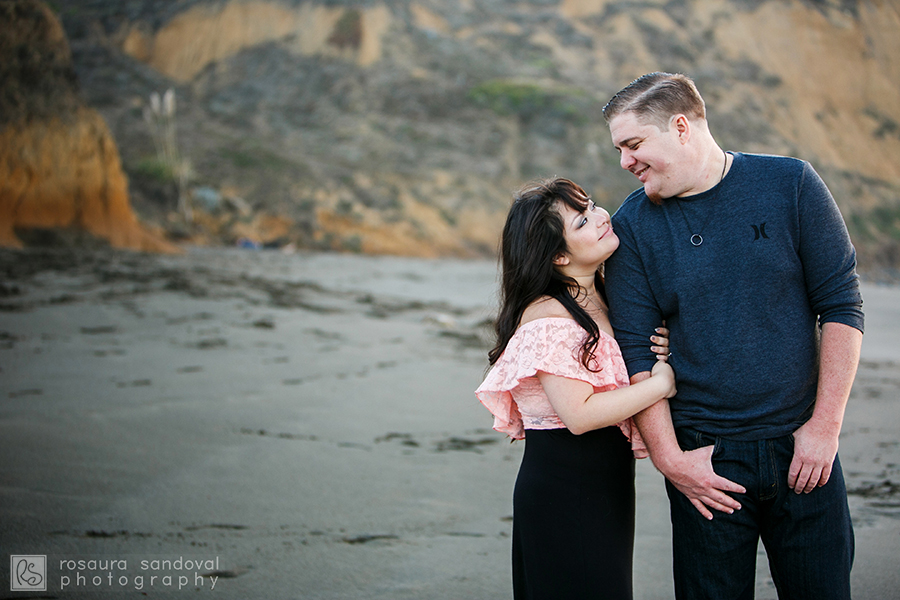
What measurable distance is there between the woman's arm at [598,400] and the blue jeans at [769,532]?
17 centimetres

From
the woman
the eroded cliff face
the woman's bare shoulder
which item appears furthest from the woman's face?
the eroded cliff face

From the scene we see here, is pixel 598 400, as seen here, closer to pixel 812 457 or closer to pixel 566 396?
pixel 566 396

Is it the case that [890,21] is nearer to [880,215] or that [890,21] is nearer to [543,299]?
[880,215]

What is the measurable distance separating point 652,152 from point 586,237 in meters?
0.29

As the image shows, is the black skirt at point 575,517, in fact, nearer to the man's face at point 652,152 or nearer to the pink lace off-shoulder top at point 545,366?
the pink lace off-shoulder top at point 545,366

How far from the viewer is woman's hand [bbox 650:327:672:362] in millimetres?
1890

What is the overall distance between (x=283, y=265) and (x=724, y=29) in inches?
1256

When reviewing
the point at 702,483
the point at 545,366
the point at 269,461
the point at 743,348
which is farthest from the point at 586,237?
the point at 269,461

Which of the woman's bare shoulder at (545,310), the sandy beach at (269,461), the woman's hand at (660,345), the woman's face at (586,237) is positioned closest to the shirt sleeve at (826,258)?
the woman's hand at (660,345)

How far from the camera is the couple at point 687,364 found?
1.75m

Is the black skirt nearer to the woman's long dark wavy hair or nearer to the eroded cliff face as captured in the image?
the woman's long dark wavy hair

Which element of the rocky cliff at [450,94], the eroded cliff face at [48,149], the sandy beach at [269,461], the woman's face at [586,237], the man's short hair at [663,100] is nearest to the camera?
the man's short hair at [663,100]

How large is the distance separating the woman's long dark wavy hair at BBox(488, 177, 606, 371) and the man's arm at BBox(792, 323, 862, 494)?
0.60 meters

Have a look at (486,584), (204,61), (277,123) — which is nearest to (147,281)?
(486,584)
